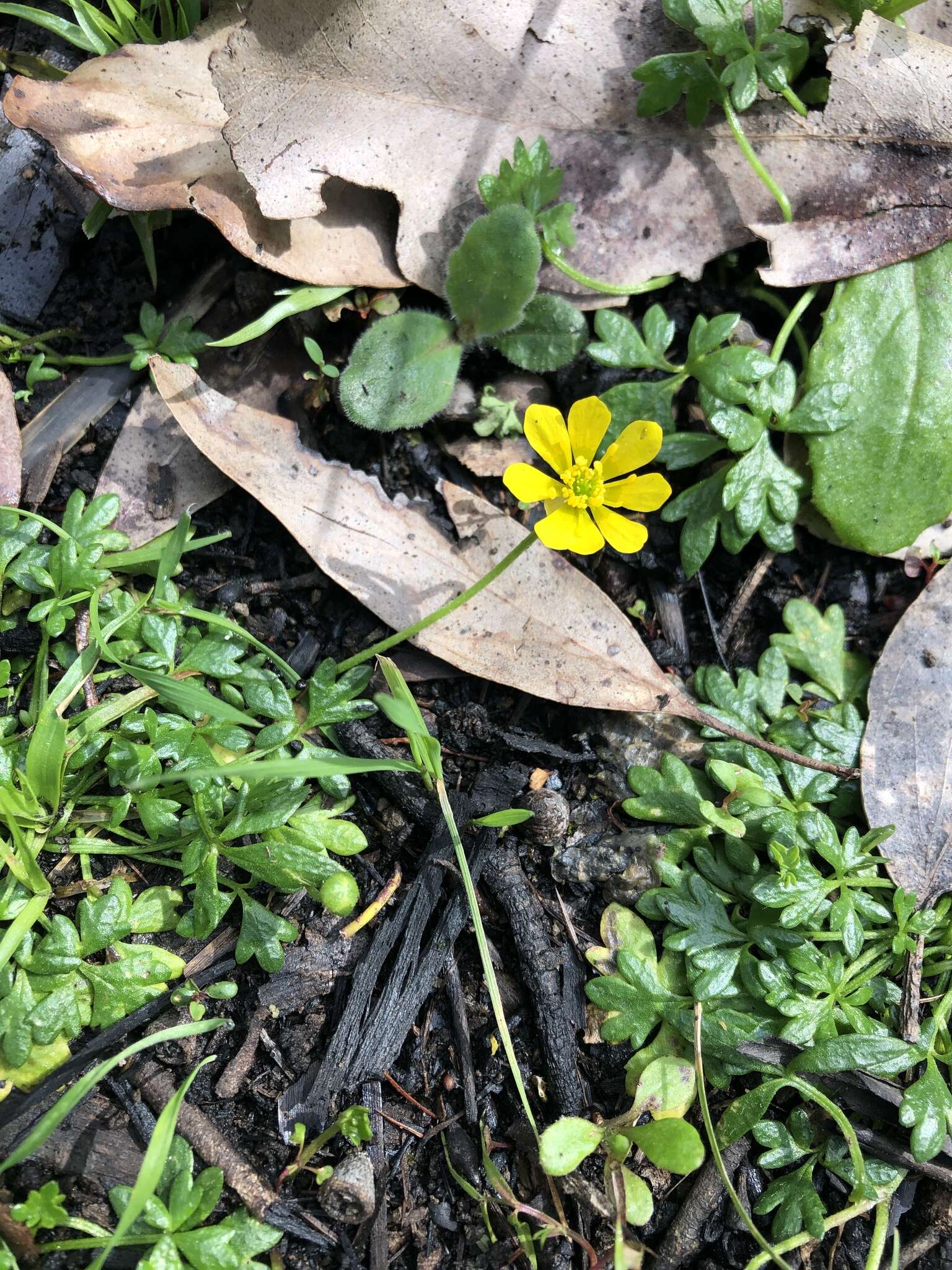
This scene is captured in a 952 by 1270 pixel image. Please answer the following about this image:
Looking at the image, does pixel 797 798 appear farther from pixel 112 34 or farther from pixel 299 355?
pixel 112 34

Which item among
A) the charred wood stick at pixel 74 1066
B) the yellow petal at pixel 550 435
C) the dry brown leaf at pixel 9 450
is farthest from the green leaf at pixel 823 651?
the dry brown leaf at pixel 9 450

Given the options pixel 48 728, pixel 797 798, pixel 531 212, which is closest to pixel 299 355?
pixel 531 212

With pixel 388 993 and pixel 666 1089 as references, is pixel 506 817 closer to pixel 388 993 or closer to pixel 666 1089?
pixel 388 993

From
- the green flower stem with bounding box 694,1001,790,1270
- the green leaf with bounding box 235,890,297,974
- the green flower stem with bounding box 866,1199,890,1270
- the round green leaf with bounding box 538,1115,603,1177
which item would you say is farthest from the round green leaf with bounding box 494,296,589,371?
the green flower stem with bounding box 866,1199,890,1270

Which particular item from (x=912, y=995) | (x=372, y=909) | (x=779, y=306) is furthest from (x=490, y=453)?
(x=912, y=995)

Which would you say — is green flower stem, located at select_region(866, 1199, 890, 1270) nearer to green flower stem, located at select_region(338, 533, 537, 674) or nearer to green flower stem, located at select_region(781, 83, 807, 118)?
green flower stem, located at select_region(338, 533, 537, 674)

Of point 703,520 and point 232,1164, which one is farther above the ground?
point 703,520

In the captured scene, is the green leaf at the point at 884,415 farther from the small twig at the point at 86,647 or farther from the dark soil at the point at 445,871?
the small twig at the point at 86,647
